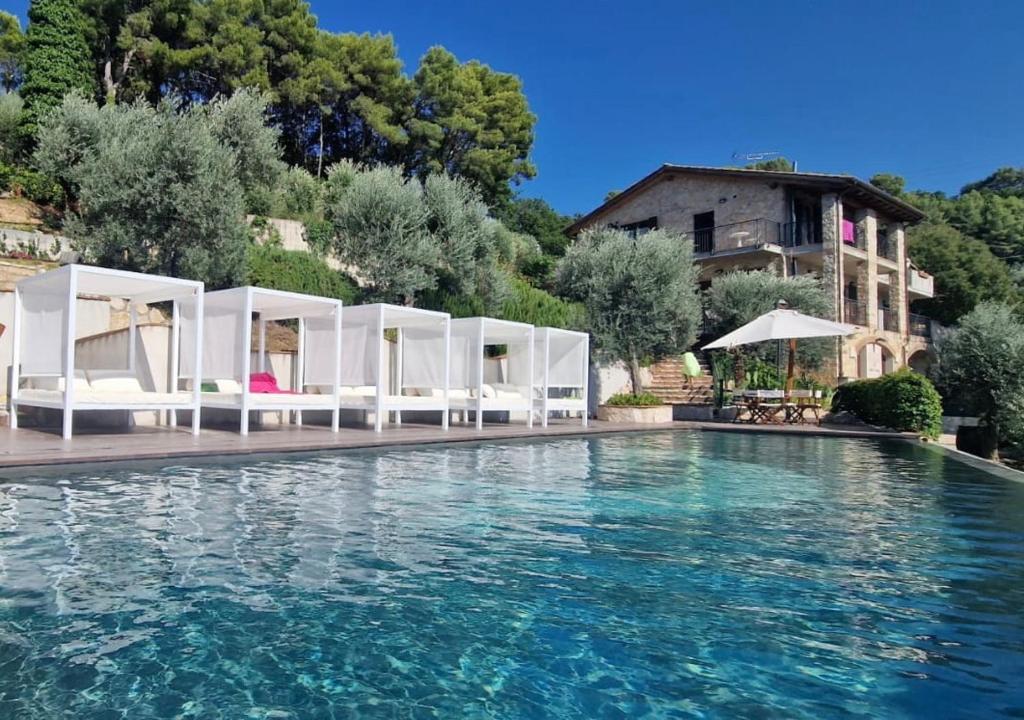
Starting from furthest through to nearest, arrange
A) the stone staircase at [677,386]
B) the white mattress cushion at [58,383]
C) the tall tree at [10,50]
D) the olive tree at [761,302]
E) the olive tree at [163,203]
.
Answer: the tall tree at [10,50]
the olive tree at [761,302]
the stone staircase at [677,386]
the olive tree at [163,203]
the white mattress cushion at [58,383]

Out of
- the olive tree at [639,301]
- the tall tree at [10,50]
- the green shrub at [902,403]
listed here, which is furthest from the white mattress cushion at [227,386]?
the tall tree at [10,50]

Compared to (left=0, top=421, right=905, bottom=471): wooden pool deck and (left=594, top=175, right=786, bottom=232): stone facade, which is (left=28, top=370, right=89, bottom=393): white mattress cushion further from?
(left=594, top=175, right=786, bottom=232): stone facade

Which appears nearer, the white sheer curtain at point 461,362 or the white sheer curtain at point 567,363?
the white sheer curtain at point 461,362

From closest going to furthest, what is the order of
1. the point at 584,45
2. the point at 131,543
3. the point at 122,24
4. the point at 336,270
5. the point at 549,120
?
1. the point at 131,543
2. the point at 336,270
3. the point at 122,24
4. the point at 584,45
5. the point at 549,120

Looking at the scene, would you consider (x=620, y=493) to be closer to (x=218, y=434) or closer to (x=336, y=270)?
(x=218, y=434)

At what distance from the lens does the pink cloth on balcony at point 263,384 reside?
1252 centimetres

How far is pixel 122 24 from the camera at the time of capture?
1045 inches

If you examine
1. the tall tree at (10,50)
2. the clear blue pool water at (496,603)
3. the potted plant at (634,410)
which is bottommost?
the clear blue pool water at (496,603)

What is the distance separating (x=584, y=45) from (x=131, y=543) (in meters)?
28.1

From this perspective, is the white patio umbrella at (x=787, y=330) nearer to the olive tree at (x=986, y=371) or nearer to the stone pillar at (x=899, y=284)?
the olive tree at (x=986, y=371)

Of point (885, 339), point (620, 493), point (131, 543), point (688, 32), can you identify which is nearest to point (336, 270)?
point (620, 493)

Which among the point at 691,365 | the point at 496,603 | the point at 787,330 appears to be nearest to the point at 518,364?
the point at 787,330

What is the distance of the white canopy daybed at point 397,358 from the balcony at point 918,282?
25.4 m

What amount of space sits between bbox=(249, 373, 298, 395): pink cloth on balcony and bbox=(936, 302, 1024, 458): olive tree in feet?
58.8
